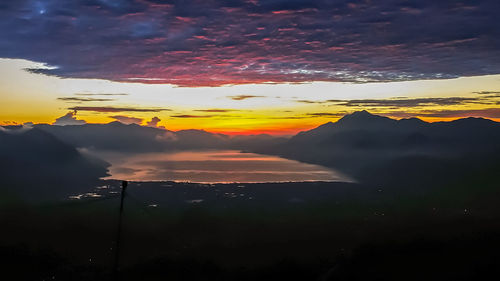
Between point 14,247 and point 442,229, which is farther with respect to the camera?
point 442,229

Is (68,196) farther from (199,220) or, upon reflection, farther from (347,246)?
(347,246)

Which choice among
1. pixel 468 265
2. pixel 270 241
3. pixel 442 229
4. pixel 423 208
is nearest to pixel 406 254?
pixel 468 265

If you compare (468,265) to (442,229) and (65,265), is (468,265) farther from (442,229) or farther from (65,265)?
(65,265)

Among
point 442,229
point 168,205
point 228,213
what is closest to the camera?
point 442,229

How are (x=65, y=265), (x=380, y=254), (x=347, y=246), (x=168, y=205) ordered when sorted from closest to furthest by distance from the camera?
(x=65, y=265), (x=380, y=254), (x=347, y=246), (x=168, y=205)

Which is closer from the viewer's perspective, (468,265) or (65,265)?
(468,265)

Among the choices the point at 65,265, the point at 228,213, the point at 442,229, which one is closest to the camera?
the point at 65,265

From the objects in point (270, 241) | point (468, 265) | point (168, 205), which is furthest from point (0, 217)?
point (468, 265)

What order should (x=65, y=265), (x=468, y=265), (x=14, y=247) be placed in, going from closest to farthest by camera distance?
(x=468, y=265)
(x=65, y=265)
(x=14, y=247)
